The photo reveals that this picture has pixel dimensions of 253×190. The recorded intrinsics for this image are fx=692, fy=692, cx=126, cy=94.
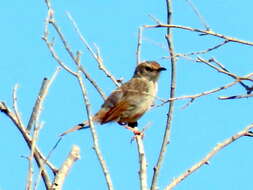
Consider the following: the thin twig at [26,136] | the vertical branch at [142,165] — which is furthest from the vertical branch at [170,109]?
the thin twig at [26,136]

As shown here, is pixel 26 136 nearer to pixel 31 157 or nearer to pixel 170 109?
pixel 31 157

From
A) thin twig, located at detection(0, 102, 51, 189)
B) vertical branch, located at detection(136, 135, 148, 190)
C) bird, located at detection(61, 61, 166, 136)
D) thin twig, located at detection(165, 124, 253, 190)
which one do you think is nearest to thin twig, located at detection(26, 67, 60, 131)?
thin twig, located at detection(0, 102, 51, 189)

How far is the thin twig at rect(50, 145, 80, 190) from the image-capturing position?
466 centimetres

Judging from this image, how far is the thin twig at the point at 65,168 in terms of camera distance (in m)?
4.66

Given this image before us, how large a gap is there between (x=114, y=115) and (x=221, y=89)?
5.58 metres

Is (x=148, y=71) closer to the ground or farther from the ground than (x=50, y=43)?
farther from the ground

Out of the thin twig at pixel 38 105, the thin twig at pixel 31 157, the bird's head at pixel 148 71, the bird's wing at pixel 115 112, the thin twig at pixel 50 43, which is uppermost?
the bird's head at pixel 148 71

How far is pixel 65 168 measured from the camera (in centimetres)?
482

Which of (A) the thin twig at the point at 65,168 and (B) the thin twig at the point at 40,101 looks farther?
(B) the thin twig at the point at 40,101

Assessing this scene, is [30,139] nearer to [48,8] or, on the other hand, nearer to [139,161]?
[139,161]

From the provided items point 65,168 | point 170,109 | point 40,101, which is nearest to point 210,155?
point 170,109

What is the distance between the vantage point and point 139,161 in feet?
18.5

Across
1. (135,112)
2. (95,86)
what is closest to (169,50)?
(95,86)

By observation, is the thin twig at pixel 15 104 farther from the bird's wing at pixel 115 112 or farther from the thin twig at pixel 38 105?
the bird's wing at pixel 115 112
